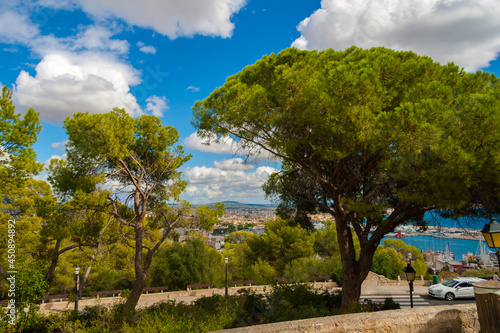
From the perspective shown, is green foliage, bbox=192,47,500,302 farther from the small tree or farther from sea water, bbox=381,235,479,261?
sea water, bbox=381,235,479,261

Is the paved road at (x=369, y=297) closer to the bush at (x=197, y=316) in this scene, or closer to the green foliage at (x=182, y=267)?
→ the green foliage at (x=182, y=267)

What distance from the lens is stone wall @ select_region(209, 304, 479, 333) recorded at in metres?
3.15

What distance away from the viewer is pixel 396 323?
10.8ft

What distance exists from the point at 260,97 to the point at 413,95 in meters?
3.60

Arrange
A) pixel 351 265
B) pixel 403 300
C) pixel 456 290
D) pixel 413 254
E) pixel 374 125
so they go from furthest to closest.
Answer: pixel 413 254
pixel 403 300
pixel 456 290
pixel 351 265
pixel 374 125

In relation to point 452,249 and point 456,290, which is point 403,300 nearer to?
point 456,290

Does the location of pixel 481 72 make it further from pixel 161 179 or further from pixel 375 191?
pixel 161 179

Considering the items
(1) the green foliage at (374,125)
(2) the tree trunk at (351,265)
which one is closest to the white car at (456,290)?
(1) the green foliage at (374,125)

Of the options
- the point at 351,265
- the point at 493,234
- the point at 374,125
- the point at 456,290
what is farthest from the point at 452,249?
the point at 493,234

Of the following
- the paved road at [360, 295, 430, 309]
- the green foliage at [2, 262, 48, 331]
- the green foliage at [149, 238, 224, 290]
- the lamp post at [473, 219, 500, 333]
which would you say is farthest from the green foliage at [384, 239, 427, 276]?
the green foliage at [2, 262, 48, 331]

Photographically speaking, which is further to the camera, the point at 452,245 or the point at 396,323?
the point at 452,245

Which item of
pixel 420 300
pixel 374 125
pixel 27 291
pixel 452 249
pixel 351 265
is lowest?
pixel 452 249

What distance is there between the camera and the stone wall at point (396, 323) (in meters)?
3.15

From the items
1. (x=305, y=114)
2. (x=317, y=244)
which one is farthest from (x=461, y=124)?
(x=317, y=244)
